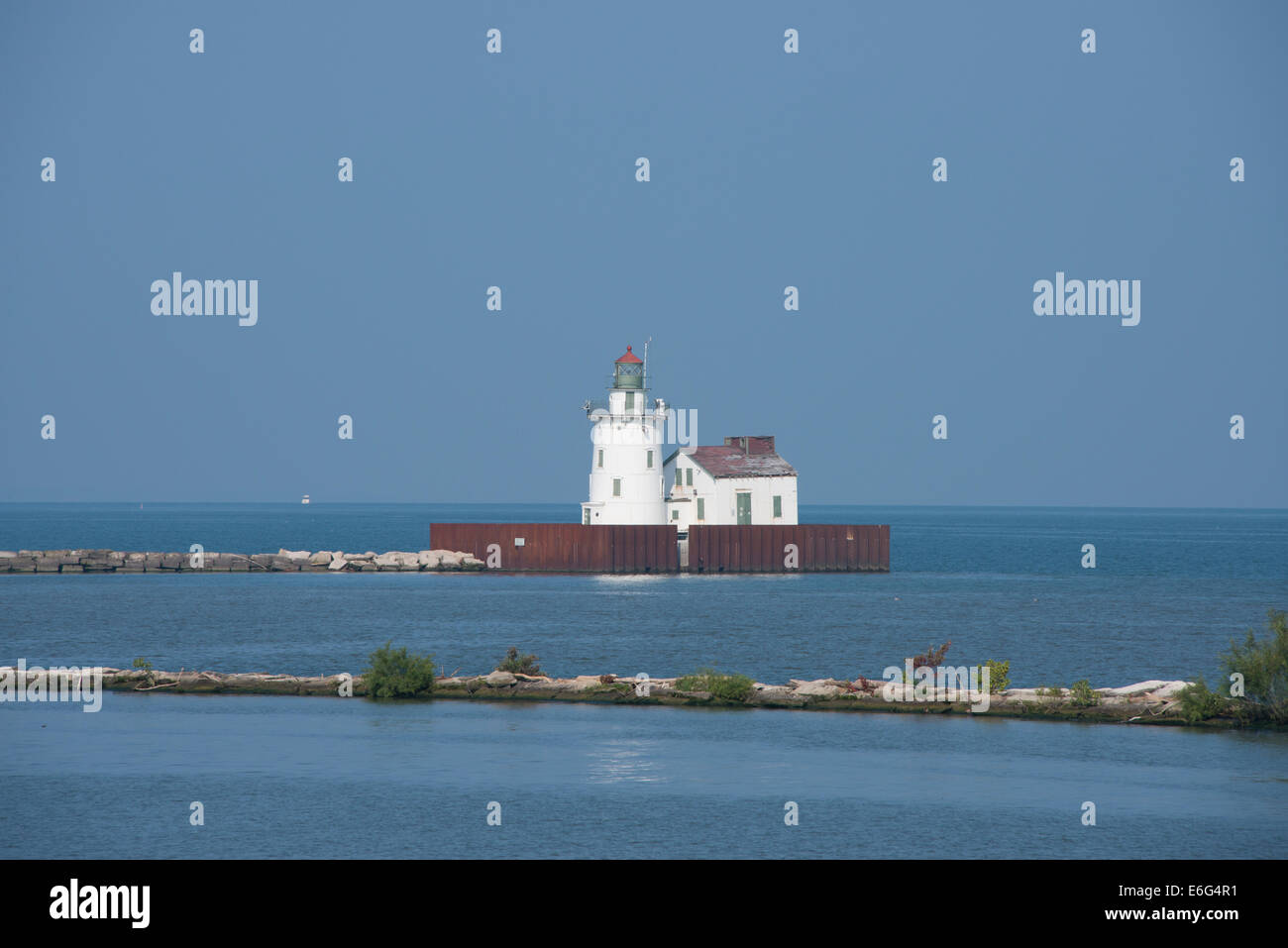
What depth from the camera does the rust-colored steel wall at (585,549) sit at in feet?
247

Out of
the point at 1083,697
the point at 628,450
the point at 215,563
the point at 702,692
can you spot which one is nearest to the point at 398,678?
the point at 702,692

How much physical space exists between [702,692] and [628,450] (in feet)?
140

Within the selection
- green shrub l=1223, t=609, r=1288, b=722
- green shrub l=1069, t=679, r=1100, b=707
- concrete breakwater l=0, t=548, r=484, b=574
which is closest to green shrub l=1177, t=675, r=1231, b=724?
green shrub l=1223, t=609, r=1288, b=722

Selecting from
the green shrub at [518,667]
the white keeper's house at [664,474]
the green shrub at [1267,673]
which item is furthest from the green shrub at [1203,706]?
the white keeper's house at [664,474]

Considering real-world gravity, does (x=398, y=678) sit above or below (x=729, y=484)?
below

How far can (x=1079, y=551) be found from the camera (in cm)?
12962

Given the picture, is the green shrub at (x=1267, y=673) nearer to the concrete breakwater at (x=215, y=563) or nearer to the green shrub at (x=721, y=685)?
the green shrub at (x=721, y=685)

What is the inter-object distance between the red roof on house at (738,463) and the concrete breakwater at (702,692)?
4371cm

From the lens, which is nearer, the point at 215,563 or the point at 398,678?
the point at 398,678

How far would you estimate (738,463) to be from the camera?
77125mm

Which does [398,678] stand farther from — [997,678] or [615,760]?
[997,678]

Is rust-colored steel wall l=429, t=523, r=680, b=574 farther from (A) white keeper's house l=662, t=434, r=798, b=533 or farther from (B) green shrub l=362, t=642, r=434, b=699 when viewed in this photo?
(B) green shrub l=362, t=642, r=434, b=699
